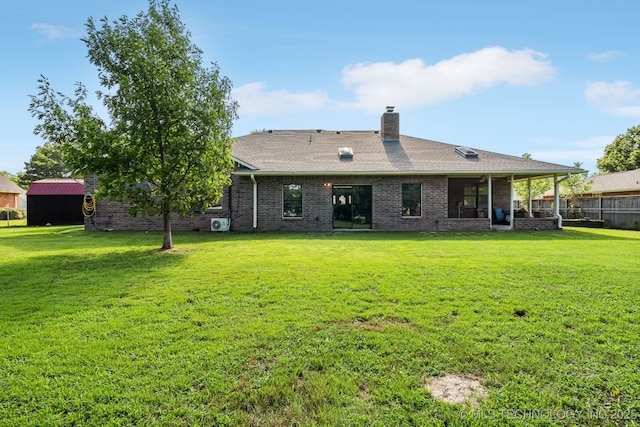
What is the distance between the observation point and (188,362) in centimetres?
289

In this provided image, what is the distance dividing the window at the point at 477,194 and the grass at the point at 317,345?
10.7 meters

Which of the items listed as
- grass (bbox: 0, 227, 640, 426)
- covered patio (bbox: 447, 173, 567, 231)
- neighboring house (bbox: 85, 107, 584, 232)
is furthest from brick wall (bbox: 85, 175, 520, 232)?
grass (bbox: 0, 227, 640, 426)

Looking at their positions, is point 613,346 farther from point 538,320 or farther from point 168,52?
point 168,52

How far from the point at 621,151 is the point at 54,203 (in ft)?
185

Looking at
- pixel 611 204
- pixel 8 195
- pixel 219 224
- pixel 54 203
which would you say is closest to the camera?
pixel 219 224

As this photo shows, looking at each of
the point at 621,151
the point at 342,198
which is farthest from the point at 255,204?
the point at 621,151

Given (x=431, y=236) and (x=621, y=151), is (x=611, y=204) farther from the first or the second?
(x=621, y=151)

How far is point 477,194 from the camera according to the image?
55.0 ft

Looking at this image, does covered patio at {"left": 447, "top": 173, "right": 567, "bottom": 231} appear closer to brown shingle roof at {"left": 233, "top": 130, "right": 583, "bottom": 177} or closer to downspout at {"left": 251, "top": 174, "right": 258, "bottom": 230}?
brown shingle roof at {"left": 233, "top": 130, "right": 583, "bottom": 177}

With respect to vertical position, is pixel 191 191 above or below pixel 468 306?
above

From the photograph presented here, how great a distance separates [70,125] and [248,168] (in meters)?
6.71

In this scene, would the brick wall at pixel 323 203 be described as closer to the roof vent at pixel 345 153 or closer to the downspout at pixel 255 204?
the downspout at pixel 255 204

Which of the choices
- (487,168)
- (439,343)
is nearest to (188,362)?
(439,343)

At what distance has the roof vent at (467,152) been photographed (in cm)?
1591
